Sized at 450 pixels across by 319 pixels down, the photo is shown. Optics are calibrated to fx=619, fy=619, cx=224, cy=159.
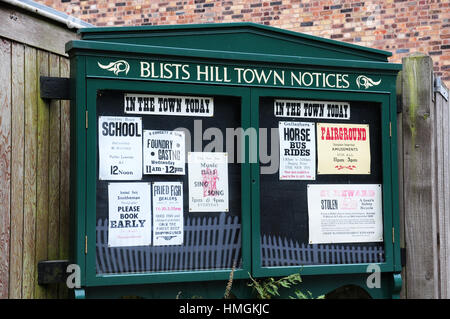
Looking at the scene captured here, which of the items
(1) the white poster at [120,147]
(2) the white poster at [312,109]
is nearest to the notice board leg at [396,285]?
(2) the white poster at [312,109]

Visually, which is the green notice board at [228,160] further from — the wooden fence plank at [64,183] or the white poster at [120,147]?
the wooden fence plank at [64,183]

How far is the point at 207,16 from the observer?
8.93m

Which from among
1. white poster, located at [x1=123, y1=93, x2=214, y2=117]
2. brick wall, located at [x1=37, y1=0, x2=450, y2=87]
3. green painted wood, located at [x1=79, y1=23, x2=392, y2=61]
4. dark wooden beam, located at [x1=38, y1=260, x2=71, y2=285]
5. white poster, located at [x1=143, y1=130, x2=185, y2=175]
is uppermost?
brick wall, located at [x1=37, y1=0, x2=450, y2=87]

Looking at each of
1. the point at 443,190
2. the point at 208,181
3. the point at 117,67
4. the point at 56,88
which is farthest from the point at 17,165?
the point at 443,190

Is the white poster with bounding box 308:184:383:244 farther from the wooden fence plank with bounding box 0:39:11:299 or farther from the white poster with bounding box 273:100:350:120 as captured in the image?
the wooden fence plank with bounding box 0:39:11:299

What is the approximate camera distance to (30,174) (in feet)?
12.3

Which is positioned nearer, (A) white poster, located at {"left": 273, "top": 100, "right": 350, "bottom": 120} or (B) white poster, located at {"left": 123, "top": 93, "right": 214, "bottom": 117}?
(B) white poster, located at {"left": 123, "top": 93, "right": 214, "bottom": 117}

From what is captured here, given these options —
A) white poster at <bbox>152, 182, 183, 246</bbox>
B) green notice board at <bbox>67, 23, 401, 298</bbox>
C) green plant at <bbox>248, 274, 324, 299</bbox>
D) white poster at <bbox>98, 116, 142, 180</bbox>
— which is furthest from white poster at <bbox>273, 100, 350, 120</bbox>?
green plant at <bbox>248, 274, 324, 299</bbox>

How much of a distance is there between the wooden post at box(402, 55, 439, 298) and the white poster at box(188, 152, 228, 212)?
4.86 ft

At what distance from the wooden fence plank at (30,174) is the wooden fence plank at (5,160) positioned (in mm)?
122

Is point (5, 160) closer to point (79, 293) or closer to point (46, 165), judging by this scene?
point (46, 165)

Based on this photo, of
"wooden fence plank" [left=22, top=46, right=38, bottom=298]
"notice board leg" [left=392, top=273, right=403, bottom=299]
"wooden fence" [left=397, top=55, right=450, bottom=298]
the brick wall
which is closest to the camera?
"wooden fence plank" [left=22, top=46, right=38, bottom=298]

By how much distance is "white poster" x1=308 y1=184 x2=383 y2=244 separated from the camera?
4.21 metres

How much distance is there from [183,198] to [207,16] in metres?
5.51
